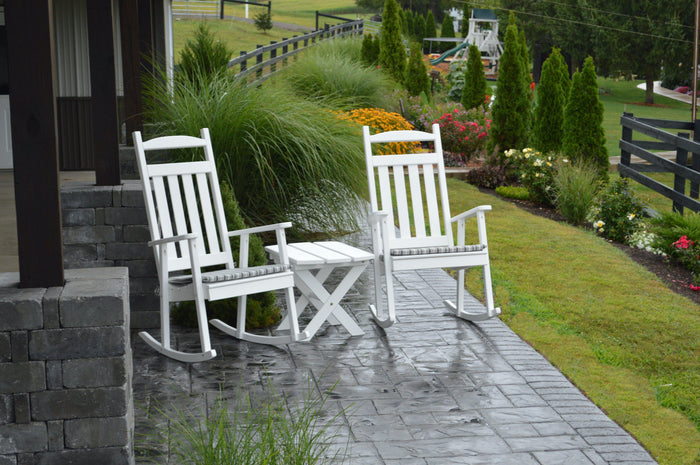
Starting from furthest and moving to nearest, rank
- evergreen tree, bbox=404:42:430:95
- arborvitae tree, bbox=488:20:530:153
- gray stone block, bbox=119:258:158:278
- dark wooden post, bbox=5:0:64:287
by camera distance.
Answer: evergreen tree, bbox=404:42:430:95, arborvitae tree, bbox=488:20:530:153, gray stone block, bbox=119:258:158:278, dark wooden post, bbox=5:0:64:287

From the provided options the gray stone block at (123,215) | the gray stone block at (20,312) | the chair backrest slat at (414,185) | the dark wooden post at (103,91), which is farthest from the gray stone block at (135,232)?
the gray stone block at (20,312)

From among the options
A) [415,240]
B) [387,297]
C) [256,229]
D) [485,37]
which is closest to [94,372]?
[256,229]

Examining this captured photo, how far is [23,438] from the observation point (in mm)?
2916

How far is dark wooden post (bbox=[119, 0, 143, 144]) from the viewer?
246 inches

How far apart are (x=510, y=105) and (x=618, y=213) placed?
3500 mm

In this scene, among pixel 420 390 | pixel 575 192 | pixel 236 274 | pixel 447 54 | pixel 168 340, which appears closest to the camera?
pixel 420 390

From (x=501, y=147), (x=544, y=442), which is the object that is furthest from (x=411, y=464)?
(x=501, y=147)

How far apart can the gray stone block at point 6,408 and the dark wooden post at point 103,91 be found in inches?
86.1

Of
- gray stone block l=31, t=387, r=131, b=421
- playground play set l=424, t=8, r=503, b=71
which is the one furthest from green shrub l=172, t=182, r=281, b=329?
playground play set l=424, t=8, r=503, b=71

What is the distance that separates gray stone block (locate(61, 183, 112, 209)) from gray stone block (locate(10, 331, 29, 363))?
1950 mm

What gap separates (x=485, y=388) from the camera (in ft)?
13.2

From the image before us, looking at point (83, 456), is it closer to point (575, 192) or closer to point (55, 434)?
point (55, 434)

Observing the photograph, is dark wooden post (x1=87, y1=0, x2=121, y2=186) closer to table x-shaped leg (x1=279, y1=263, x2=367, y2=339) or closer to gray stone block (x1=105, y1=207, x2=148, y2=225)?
gray stone block (x1=105, y1=207, x2=148, y2=225)

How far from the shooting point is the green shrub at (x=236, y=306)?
16.5 feet
